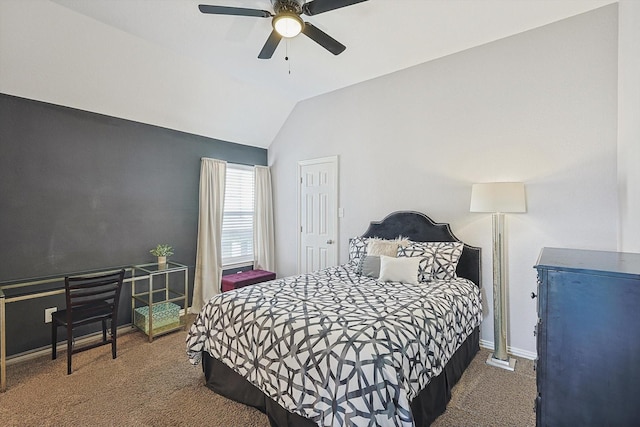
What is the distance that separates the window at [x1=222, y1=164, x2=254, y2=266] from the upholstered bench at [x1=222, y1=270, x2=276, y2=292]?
1.11 feet

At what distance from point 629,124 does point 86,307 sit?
4.58 m

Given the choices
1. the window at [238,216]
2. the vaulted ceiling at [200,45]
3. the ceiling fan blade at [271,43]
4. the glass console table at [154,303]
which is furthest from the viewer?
the window at [238,216]

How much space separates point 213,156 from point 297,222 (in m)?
1.60

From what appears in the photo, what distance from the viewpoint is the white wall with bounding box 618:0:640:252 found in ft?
6.31

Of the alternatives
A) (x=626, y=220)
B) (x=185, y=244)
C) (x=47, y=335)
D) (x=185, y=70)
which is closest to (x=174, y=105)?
(x=185, y=70)

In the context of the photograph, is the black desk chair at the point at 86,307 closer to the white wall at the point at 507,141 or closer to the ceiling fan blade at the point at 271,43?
the ceiling fan blade at the point at 271,43

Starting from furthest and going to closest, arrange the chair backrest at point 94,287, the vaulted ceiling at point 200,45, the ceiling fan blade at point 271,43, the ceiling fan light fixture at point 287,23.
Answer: the chair backrest at point 94,287 < the vaulted ceiling at point 200,45 < the ceiling fan blade at point 271,43 < the ceiling fan light fixture at point 287,23

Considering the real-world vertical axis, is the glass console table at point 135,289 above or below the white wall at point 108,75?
below

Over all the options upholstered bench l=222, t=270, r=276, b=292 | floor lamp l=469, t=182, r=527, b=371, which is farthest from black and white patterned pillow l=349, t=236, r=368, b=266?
upholstered bench l=222, t=270, r=276, b=292

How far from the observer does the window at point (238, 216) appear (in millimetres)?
4684

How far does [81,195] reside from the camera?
326 centimetres

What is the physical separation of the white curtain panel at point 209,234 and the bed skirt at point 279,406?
1.95m

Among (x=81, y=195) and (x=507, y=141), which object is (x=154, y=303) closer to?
(x=81, y=195)

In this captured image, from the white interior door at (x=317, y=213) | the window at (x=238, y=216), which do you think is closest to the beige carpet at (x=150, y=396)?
the window at (x=238, y=216)
